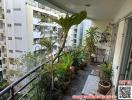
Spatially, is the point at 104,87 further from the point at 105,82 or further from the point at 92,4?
the point at 92,4

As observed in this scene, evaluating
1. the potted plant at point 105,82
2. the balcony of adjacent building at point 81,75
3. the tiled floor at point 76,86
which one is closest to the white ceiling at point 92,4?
the balcony of adjacent building at point 81,75

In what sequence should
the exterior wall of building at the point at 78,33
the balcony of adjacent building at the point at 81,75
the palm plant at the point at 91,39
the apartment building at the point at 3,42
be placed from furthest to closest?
the apartment building at the point at 3,42, the palm plant at the point at 91,39, the exterior wall of building at the point at 78,33, the balcony of adjacent building at the point at 81,75

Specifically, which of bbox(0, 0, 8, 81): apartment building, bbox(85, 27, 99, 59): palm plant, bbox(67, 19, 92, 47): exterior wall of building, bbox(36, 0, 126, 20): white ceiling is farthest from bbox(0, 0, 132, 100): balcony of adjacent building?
bbox(0, 0, 8, 81): apartment building

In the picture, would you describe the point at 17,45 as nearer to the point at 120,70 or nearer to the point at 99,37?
the point at 99,37

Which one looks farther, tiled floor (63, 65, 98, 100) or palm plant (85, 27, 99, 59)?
palm plant (85, 27, 99, 59)

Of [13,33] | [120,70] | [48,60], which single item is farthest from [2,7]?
[120,70]

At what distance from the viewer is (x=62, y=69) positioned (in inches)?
113

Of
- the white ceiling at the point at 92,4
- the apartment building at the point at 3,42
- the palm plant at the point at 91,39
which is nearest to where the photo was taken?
the white ceiling at the point at 92,4

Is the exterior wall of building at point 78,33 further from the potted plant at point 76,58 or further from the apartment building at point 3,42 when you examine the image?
the apartment building at point 3,42

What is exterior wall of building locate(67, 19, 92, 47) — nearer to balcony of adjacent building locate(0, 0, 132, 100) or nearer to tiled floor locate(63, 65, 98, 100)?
balcony of adjacent building locate(0, 0, 132, 100)

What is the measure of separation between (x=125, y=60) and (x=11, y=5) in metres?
7.00

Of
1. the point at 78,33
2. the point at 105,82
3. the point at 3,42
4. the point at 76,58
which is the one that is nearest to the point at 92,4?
the point at 105,82

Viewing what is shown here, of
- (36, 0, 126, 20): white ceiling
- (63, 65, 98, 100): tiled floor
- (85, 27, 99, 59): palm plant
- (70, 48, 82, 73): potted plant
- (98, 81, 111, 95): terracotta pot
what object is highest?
(36, 0, 126, 20): white ceiling

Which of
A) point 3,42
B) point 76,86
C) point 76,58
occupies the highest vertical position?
point 3,42
